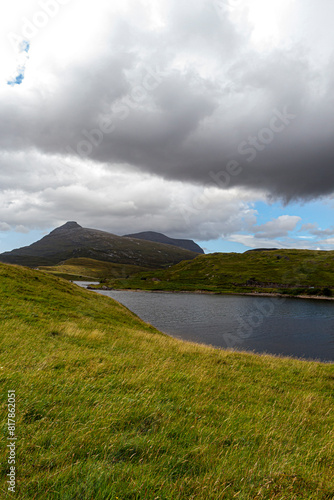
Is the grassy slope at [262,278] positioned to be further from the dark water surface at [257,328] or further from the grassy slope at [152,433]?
the grassy slope at [152,433]

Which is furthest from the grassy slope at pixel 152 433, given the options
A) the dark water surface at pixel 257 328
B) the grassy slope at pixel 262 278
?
the grassy slope at pixel 262 278

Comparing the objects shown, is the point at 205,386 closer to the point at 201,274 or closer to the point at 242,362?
the point at 242,362

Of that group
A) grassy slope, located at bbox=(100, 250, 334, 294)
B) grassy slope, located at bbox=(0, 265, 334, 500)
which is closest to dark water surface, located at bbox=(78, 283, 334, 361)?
grassy slope, located at bbox=(0, 265, 334, 500)

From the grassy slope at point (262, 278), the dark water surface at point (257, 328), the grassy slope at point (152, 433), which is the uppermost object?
the grassy slope at point (152, 433)

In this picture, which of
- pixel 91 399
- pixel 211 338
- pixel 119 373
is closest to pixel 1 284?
pixel 119 373

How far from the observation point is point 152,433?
18.1ft

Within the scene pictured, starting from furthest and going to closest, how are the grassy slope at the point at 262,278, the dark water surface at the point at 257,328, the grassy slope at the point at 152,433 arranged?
the grassy slope at the point at 262,278 < the dark water surface at the point at 257,328 < the grassy slope at the point at 152,433

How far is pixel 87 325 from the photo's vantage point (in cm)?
2177

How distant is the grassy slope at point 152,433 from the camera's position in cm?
397

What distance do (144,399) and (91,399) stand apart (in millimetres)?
1436

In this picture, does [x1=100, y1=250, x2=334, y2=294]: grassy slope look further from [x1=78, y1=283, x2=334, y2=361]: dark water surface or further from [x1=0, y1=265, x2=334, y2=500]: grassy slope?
[x1=0, y1=265, x2=334, y2=500]: grassy slope

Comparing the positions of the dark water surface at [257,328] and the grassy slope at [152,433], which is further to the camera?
the dark water surface at [257,328]

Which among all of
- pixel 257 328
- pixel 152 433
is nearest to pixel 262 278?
pixel 257 328

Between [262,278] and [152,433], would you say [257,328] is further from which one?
[262,278]
